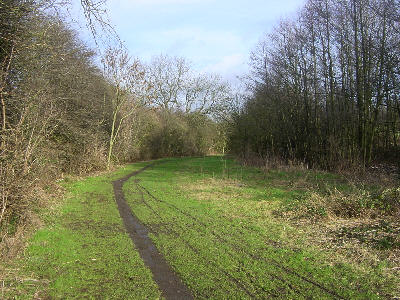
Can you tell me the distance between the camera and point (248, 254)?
17.7 feet

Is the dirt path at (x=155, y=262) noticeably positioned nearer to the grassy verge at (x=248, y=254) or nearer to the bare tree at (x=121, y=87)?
the grassy verge at (x=248, y=254)

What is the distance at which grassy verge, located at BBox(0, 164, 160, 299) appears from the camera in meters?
4.10

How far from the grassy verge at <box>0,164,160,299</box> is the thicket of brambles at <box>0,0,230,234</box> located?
31.0 inches

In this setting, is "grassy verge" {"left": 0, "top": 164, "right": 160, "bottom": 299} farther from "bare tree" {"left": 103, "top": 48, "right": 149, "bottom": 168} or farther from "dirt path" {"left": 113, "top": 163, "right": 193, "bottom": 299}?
"bare tree" {"left": 103, "top": 48, "right": 149, "bottom": 168}

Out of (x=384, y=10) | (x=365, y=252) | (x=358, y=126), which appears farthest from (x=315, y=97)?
(x=365, y=252)

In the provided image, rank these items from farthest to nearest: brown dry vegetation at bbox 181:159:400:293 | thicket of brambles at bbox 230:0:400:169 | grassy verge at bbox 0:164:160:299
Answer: thicket of brambles at bbox 230:0:400:169, brown dry vegetation at bbox 181:159:400:293, grassy verge at bbox 0:164:160:299

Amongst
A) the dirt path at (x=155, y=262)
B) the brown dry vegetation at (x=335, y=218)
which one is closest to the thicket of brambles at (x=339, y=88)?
the brown dry vegetation at (x=335, y=218)

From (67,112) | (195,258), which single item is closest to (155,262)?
(195,258)

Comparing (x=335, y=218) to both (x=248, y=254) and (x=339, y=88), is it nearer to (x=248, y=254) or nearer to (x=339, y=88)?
(x=248, y=254)

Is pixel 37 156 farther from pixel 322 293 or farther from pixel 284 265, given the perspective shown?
pixel 322 293

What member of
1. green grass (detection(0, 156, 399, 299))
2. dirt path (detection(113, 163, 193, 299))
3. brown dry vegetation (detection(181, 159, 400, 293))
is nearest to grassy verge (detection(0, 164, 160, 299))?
green grass (detection(0, 156, 399, 299))

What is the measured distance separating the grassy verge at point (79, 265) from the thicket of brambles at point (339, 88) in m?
12.7

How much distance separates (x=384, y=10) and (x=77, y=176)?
1659 cm

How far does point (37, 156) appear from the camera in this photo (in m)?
7.53
